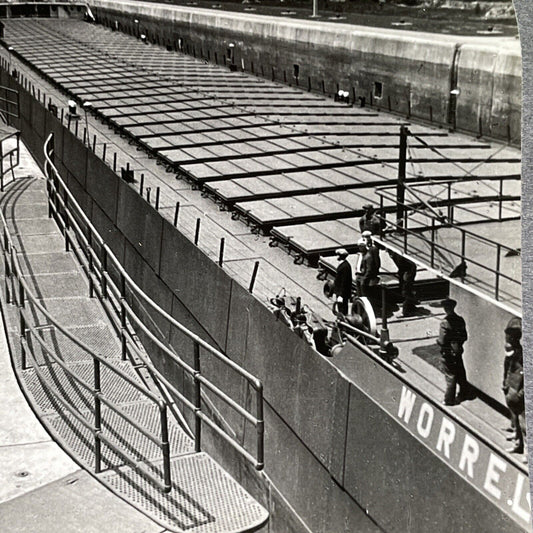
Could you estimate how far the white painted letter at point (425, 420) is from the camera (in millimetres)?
8086

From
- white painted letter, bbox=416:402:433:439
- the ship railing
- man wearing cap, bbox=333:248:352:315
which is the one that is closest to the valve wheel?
man wearing cap, bbox=333:248:352:315

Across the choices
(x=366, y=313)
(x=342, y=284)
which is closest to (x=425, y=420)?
(x=366, y=313)

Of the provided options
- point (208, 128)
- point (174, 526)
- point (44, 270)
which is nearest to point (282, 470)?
point (174, 526)

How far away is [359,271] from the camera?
11.9 meters

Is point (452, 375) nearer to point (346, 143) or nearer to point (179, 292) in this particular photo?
point (179, 292)

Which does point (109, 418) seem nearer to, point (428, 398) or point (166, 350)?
point (166, 350)

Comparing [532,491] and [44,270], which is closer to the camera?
[532,491]

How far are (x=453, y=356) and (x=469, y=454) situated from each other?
1258 millimetres

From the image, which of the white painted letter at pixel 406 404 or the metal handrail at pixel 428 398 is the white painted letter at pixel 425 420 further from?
the white painted letter at pixel 406 404

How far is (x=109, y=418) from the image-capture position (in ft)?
27.6

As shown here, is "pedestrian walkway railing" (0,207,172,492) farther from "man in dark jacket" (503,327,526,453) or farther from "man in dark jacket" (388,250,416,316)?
"man in dark jacket" (388,250,416,316)

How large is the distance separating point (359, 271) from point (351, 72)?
23.9 metres

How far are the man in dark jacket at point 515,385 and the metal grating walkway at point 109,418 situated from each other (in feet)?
7.79

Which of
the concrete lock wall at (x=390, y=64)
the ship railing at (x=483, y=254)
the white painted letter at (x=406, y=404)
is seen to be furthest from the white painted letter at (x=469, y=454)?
the concrete lock wall at (x=390, y=64)
